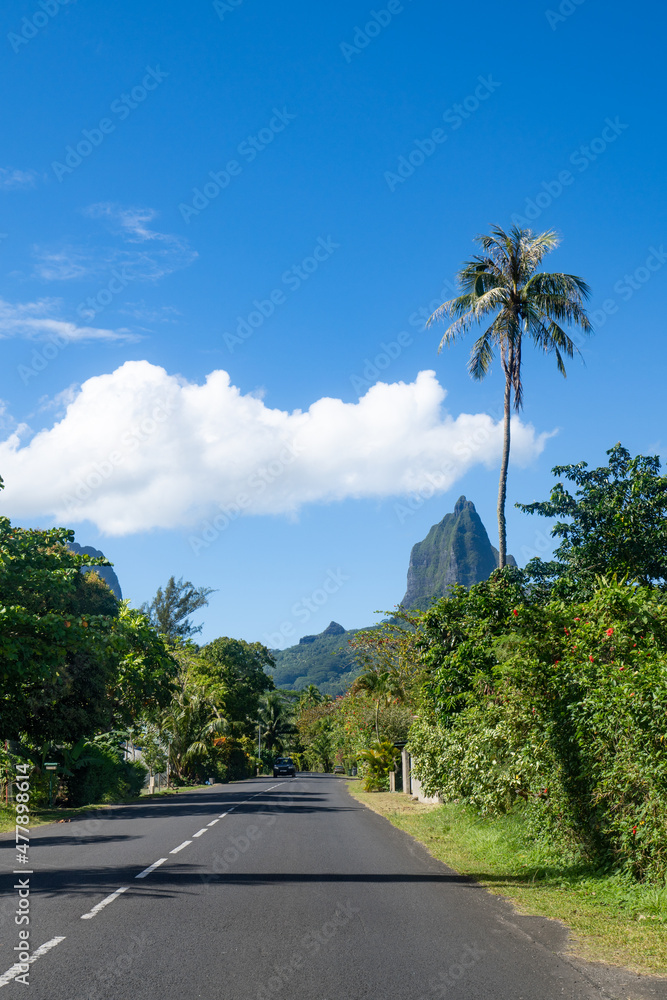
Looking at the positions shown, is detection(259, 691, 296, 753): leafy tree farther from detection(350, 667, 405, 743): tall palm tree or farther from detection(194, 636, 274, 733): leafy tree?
detection(350, 667, 405, 743): tall palm tree

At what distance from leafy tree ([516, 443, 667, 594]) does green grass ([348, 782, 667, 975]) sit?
21.4ft

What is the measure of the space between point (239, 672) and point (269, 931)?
7111 centimetres

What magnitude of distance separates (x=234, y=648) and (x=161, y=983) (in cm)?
7238

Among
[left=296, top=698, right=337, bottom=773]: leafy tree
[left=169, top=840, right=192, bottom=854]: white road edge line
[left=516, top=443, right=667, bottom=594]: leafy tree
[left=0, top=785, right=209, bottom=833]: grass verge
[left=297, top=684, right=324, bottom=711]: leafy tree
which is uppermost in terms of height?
[left=516, top=443, right=667, bottom=594]: leafy tree

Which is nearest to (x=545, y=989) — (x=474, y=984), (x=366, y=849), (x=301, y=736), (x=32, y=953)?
(x=474, y=984)

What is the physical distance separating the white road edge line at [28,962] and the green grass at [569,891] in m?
4.38

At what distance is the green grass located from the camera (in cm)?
689

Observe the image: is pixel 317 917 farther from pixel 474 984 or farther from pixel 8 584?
pixel 8 584

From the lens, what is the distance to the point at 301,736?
319 feet

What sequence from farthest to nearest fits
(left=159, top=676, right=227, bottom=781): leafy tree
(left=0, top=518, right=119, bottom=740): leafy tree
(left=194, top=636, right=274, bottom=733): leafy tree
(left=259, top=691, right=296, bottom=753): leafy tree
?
(left=259, top=691, right=296, bottom=753): leafy tree → (left=194, top=636, right=274, bottom=733): leafy tree → (left=159, top=676, right=227, bottom=781): leafy tree → (left=0, top=518, right=119, bottom=740): leafy tree

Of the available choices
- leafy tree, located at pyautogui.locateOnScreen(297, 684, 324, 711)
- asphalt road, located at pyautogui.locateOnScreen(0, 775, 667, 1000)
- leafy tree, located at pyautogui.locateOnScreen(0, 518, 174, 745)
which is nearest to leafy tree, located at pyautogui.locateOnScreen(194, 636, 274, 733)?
leafy tree, located at pyautogui.locateOnScreen(297, 684, 324, 711)

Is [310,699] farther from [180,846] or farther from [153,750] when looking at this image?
[180,846]

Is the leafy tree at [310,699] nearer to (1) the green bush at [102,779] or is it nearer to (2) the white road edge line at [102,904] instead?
(1) the green bush at [102,779]

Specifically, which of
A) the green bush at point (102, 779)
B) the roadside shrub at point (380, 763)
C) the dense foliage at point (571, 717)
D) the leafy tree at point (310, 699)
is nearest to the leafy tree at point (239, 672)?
the leafy tree at point (310, 699)
